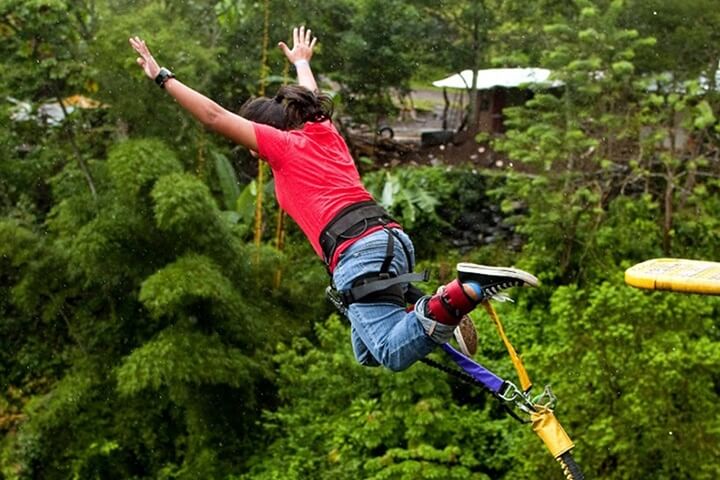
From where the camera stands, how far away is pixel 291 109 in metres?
3.26

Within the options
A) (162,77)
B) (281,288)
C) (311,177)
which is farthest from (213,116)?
(281,288)

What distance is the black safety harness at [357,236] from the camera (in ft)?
10.1

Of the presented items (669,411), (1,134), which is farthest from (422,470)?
(1,134)

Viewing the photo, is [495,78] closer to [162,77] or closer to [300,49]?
[300,49]

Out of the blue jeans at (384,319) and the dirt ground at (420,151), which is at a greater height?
the blue jeans at (384,319)

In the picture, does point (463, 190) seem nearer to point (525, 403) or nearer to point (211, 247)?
point (211, 247)

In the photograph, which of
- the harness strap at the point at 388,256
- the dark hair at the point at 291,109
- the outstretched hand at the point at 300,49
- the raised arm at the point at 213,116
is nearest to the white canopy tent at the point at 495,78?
the outstretched hand at the point at 300,49

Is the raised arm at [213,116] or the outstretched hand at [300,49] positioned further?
the outstretched hand at [300,49]

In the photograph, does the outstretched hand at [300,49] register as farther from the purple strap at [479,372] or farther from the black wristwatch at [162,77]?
the purple strap at [479,372]

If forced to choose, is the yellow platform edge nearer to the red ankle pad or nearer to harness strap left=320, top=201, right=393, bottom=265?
the red ankle pad

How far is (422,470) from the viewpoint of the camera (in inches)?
229

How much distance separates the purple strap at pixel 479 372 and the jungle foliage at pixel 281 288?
2.11 meters

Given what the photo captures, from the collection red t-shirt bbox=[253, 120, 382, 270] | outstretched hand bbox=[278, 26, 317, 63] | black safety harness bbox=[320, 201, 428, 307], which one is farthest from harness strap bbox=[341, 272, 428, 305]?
outstretched hand bbox=[278, 26, 317, 63]

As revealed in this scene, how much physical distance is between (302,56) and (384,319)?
1.27 meters
